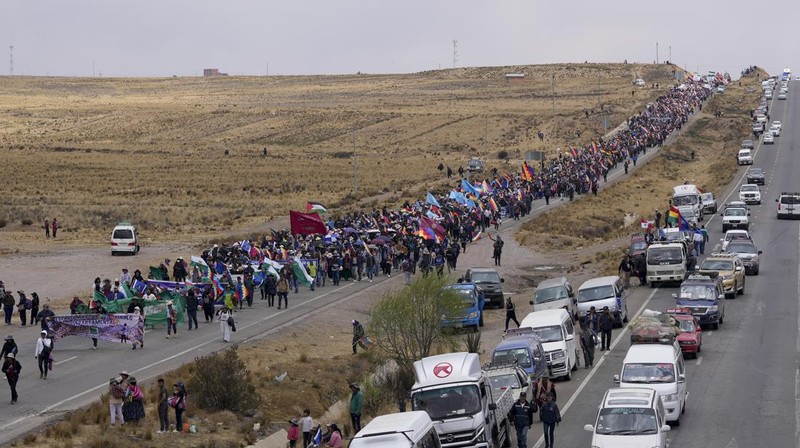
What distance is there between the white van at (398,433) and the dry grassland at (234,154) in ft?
171

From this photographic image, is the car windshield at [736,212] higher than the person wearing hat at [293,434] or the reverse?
higher

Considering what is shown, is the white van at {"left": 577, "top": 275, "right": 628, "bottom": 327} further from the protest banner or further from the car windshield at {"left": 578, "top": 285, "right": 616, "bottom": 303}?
the protest banner

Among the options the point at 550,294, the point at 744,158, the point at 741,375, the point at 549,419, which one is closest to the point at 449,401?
the point at 549,419

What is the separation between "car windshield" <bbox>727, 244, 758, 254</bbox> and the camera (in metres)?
51.3

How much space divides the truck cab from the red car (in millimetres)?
10921

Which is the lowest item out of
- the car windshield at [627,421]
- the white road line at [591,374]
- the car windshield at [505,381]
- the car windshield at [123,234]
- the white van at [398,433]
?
the white road line at [591,374]

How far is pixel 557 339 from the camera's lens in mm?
32594

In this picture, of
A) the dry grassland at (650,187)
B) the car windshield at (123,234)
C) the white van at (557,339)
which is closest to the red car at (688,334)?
the white van at (557,339)

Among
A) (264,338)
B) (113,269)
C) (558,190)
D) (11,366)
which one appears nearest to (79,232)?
(113,269)

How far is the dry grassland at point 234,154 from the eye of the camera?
8769cm

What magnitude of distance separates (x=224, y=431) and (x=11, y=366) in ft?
17.6

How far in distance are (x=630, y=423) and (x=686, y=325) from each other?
41.6 feet

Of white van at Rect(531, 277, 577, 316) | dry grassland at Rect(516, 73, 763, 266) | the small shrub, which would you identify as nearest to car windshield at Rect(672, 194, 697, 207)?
dry grassland at Rect(516, 73, 763, 266)

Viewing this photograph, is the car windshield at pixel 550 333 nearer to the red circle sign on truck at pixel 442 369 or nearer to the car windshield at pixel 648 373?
the car windshield at pixel 648 373
